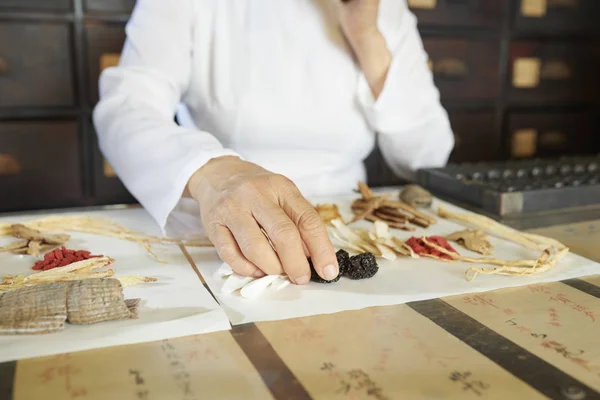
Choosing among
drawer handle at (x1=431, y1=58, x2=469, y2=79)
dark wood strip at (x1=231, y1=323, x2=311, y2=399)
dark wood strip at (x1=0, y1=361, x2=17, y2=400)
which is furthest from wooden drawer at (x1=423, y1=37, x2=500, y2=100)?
dark wood strip at (x1=0, y1=361, x2=17, y2=400)

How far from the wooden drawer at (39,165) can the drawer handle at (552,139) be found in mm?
1627

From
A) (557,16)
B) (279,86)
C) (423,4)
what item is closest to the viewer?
(279,86)

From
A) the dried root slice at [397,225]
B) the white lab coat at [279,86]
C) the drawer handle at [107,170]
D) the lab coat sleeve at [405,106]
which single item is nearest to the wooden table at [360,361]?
the dried root slice at [397,225]

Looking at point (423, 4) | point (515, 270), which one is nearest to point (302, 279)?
point (515, 270)

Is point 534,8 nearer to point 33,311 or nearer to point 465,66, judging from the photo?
point 465,66

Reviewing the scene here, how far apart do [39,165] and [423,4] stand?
1263mm

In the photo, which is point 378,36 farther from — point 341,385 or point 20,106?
point 20,106

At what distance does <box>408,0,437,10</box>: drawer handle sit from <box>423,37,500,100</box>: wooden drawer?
100mm

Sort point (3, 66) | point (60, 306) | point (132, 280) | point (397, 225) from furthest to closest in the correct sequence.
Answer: point (3, 66) → point (397, 225) → point (132, 280) → point (60, 306)

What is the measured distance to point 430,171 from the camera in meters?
1.15

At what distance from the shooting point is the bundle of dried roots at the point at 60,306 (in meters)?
0.51

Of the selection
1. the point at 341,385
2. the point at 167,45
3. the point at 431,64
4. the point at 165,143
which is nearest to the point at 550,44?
the point at 431,64

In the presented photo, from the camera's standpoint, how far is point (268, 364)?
468 millimetres

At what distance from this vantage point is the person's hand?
64 centimetres
